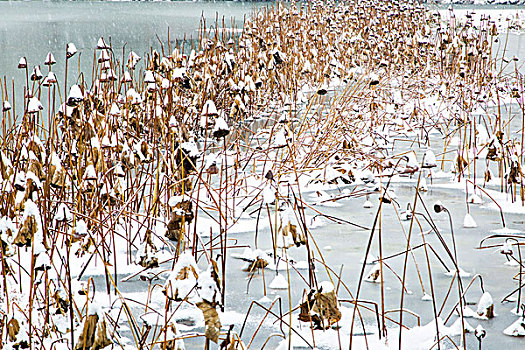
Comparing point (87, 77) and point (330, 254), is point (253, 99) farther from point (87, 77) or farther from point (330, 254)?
point (330, 254)

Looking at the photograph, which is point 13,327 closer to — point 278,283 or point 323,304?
point 323,304

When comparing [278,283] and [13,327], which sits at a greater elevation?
[13,327]

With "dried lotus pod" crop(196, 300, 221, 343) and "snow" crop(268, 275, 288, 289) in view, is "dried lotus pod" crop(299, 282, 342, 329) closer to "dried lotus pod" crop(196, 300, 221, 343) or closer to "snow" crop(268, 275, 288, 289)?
"dried lotus pod" crop(196, 300, 221, 343)

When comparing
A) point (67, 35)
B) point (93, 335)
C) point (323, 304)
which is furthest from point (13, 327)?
point (67, 35)

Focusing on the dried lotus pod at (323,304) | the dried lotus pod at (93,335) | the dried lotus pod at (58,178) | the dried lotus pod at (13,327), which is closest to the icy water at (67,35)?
the dried lotus pod at (58,178)

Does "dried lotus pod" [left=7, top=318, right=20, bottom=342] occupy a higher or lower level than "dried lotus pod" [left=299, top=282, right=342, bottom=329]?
lower

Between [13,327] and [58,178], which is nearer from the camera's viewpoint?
[13,327]

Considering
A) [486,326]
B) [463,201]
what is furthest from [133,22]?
[486,326]

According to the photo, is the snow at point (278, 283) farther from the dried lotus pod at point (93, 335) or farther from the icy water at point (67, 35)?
Result: the icy water at point (67, 35)

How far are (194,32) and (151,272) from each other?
458 inches

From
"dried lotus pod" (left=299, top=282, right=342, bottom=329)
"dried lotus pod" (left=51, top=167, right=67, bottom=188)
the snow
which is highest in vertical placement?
"dried lotus pod" (left=51, top=167, right=67, bottom=188)

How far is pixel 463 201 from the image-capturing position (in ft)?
10.3

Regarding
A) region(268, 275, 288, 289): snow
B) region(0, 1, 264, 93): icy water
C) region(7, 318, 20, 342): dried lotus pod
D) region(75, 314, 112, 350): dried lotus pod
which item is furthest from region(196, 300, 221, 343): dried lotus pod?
region(0, 1, 264, 93): icy water

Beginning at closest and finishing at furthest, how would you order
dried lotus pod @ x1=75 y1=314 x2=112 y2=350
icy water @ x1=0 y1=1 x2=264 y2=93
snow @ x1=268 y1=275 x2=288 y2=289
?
1. dried lotus pod @ x1=75 y1=314 x2=112 y2=350
2. snow @ x1=268 y1=275 x2=288 y2=289
3. icy water @ x1=0 y1=1 x2=264 y2=93
